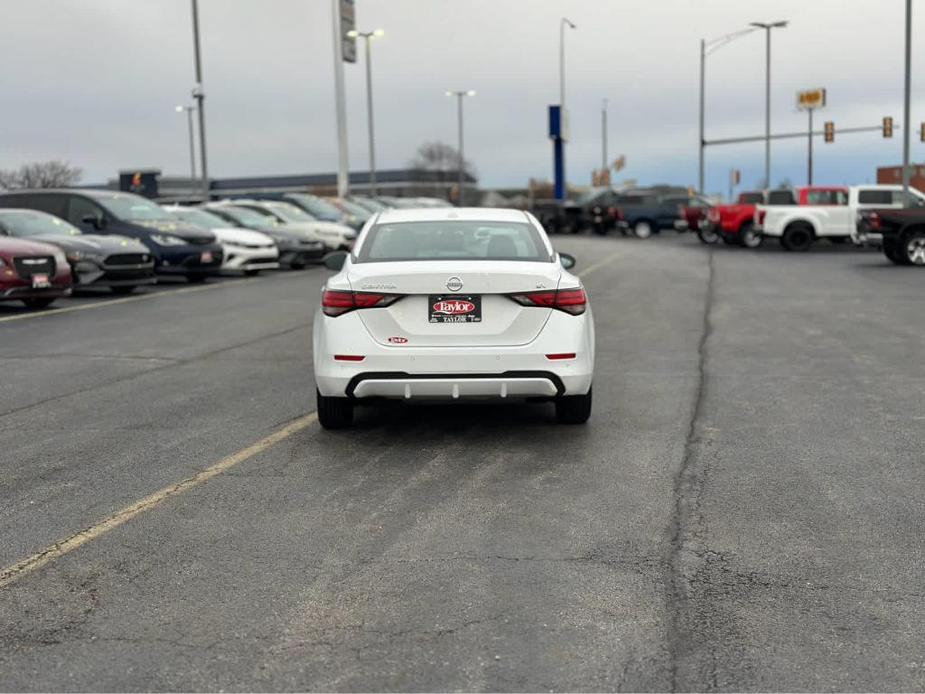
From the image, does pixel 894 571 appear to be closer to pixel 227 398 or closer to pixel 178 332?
pixel 227 398

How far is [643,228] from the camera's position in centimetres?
4712

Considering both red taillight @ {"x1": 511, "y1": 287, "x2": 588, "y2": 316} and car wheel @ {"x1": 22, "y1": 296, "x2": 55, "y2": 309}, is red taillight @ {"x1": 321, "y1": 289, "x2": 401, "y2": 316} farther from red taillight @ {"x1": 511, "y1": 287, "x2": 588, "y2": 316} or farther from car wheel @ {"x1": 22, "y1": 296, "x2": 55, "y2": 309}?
car wheel @ {"x1": 22, "y1": 296, "x2": 55, "y2": 309}

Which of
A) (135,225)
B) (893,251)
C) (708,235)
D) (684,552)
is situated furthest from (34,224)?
(708,235)

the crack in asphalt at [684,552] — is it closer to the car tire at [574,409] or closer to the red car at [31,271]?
the car tire at [574,409]

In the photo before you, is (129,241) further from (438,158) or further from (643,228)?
(438,158)

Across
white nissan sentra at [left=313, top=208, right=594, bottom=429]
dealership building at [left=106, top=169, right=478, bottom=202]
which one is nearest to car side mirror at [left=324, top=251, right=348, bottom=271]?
white nissan sentra at [left=313, top=208, right=594, bottom=429]

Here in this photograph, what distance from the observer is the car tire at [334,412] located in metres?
7.52

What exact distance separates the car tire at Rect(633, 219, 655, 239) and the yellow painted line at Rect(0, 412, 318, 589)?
1586 inches

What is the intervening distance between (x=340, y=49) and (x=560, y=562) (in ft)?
143

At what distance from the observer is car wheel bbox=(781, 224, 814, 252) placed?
3331cm

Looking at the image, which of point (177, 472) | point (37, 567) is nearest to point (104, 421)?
point (177, 472)

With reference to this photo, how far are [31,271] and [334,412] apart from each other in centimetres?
1085

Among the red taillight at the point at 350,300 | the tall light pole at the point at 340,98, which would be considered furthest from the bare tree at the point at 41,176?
the red taillight at the point at 350,300

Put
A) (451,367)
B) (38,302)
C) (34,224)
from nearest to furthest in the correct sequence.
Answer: (451,367) → (38,302) → (34,224)
